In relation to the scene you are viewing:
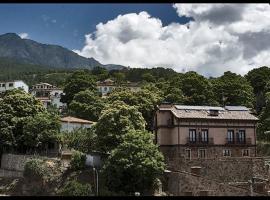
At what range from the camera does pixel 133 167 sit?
31688 mm

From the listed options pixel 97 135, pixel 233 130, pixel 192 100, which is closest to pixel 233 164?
pixel 233 130

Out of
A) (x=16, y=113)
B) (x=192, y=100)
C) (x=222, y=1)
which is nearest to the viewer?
(x=222, y=1)

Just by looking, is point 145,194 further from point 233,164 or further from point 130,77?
point 130,77

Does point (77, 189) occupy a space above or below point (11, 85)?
below

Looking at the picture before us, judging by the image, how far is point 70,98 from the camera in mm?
67625

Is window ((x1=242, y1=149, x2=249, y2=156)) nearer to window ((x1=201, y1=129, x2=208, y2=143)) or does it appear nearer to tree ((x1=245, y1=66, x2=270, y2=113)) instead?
window ((x1=201, y1=129, x2=208, y2=143))

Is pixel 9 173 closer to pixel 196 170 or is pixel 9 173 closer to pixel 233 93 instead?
pixel 196 170

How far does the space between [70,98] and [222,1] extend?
Result: 2362 inches

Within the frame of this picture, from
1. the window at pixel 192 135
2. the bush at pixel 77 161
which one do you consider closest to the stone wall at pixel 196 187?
A: the window at pixel 192 135

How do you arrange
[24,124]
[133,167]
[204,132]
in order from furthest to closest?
[24,124] → [204,132] → [133,167]

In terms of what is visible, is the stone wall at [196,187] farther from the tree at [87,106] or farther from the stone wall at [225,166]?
the tree at [87,106]

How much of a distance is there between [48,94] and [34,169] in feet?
179

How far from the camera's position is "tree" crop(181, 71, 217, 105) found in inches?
2275

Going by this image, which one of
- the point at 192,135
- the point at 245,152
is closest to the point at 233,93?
the point at 245,152
